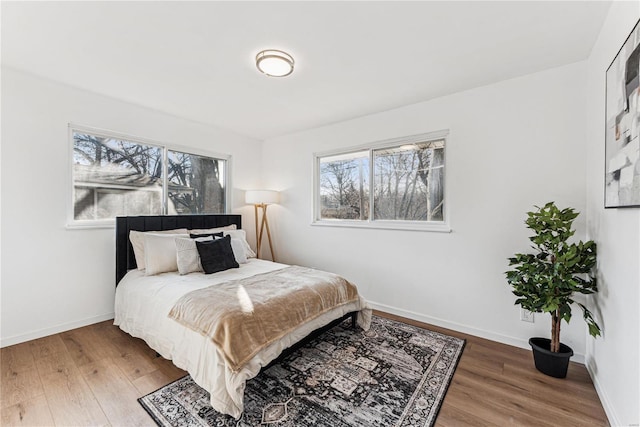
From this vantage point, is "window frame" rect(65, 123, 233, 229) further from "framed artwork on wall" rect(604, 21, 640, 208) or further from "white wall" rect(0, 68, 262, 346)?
"framed artwork on wall" rect(604, 21, 640, 208)

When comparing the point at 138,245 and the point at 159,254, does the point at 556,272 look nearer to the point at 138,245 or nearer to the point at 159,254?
the point at 159,254

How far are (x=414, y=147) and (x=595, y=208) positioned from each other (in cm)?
171

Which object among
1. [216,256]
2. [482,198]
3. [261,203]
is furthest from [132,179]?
[482,198]

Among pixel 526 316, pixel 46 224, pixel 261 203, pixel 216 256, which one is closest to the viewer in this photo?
pixel 526 316

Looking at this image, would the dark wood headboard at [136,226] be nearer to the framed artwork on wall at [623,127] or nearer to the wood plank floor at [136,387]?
the wood plank floor at [136,387]

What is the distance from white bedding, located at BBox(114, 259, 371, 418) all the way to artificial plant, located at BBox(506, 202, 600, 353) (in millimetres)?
1413

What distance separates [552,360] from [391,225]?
6.08 ft

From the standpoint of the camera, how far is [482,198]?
2719mm

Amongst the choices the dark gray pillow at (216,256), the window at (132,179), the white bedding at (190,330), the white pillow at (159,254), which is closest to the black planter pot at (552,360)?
the white bedding at (190,330)

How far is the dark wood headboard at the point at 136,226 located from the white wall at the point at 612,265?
3.93 meters

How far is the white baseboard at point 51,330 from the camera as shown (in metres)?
2.48

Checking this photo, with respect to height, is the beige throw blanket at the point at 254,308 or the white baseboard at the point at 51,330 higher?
the beige throw blanket at the point at 254,308

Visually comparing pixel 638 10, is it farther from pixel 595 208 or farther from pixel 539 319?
pixel 539 319

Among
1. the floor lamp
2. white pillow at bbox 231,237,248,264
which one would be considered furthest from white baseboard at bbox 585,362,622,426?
the floor lamp
